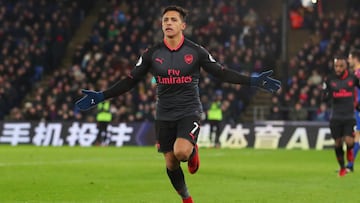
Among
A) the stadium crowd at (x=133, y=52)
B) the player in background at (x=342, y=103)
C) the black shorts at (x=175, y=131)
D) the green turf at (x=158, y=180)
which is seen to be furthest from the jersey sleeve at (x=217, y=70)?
the stadium crowd at (x=133, y=52)

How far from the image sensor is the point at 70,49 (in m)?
40.4

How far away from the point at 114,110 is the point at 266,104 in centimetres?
605

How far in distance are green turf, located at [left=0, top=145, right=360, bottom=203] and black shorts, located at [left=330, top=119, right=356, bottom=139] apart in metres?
0.77

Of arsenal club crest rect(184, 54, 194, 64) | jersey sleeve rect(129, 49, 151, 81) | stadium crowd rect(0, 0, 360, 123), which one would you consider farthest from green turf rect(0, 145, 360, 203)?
stadium crowd rect(0, 0, 360, 123)

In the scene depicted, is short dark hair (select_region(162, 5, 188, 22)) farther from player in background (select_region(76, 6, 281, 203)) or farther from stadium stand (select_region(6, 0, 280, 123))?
stadium stand (select_region(6, 0, 280, 123))

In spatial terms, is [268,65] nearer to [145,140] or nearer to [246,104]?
[246,104]

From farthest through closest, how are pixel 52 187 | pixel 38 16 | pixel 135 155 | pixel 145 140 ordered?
1. pixel 38 16
2. pixel 145 140
3. pixel 135 155
4. pixel 52 187

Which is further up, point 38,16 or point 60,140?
point 38,16

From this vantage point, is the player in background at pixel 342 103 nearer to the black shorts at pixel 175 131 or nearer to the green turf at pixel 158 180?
the green turf at pixel 158 180

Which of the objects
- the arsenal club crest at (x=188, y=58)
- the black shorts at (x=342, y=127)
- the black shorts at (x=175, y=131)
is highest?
the arsenal club crest at (x=188, y=58)

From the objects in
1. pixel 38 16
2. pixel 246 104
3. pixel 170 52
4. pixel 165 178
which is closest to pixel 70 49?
pixel 38 16

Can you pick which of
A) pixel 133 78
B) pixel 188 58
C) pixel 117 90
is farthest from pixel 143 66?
pixel 188 58

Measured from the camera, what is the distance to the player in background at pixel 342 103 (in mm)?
16656

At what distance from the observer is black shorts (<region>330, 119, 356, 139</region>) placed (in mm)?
16703
